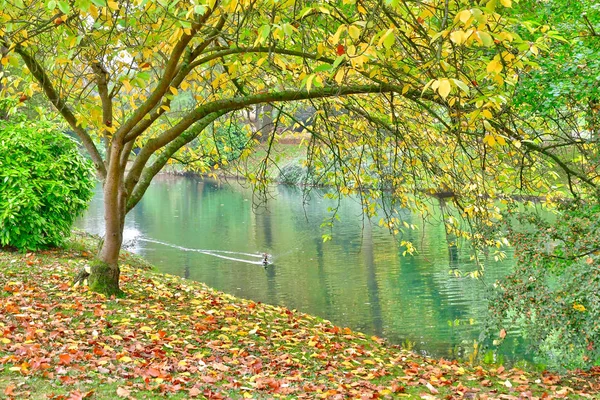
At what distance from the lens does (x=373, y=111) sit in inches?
373

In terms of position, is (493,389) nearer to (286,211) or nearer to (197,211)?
(286,211)

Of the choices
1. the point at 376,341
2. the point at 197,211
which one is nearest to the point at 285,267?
the point at 376,341

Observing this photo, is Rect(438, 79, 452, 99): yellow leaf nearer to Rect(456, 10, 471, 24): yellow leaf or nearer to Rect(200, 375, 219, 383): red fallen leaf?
Rect(456, 10, 471, 24): yellow leaf

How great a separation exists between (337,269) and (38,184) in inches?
368

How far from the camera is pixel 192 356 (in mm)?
6383

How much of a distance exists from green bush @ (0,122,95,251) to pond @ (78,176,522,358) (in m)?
4.52

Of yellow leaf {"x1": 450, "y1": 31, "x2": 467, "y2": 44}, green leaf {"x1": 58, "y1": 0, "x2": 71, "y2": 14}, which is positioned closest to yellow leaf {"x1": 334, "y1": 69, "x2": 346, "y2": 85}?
yellow leaf {"x1": 450, "y1": 31, "x2": 467, "y2": 44}

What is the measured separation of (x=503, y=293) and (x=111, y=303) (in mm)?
5568

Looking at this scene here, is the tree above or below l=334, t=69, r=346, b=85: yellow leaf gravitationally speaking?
above

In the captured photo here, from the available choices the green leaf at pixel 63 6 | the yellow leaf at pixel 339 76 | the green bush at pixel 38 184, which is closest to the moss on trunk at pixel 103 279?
the green bush at pixel 38 184

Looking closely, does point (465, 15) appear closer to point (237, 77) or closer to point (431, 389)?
point (431, 389)

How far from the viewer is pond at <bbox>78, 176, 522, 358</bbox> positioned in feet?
42.7

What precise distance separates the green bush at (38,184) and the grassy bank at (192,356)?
214 cm

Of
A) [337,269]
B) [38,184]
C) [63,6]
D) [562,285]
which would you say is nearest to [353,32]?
[63,6]
